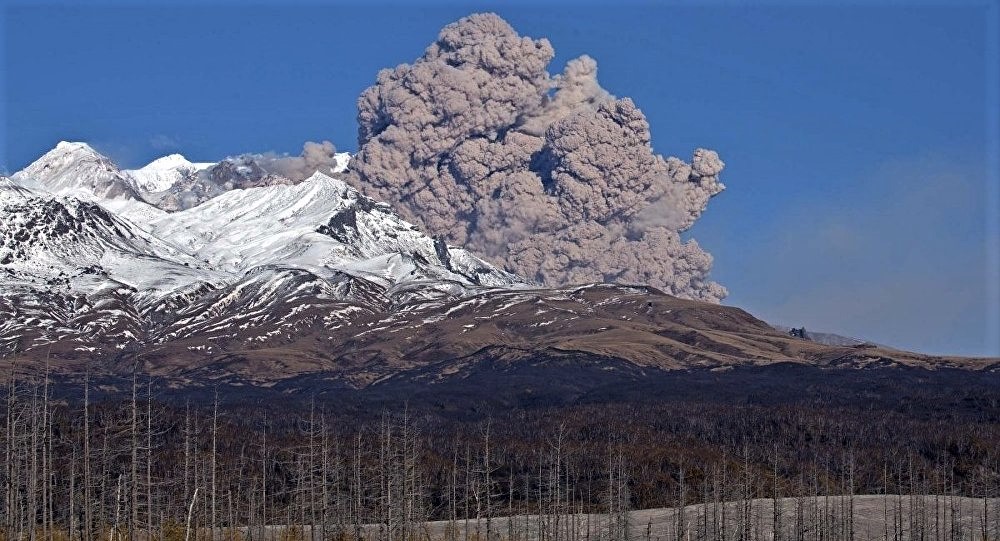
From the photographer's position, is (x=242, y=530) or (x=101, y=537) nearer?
(x=101, y=537)

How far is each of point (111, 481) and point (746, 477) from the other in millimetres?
68446

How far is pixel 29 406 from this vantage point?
118 meters

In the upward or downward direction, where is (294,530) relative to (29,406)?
downward

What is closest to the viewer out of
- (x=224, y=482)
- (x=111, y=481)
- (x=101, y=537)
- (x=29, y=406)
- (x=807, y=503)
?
(x=29, y=406)

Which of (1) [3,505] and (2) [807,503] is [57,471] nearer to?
(1) [3,505]

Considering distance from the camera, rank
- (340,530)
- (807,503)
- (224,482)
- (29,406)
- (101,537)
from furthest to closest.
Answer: (807,503) → (224,482) → (340,530) → (101,537) → (29,406)

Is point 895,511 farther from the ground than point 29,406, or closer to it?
closer to it

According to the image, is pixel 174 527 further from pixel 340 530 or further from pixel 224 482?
pixel 224 482

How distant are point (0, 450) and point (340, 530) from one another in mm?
30502

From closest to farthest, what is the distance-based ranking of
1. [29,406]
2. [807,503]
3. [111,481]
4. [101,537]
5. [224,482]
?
1. [29,406]
2. [101,537]
3. [111,481]
4. [224,482]
5. [807,503]

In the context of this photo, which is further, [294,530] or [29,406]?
[294,530]

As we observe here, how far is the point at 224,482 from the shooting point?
180500 mm

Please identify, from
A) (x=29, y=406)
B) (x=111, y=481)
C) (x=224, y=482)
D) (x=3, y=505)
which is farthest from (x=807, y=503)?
(x=29, y=406)

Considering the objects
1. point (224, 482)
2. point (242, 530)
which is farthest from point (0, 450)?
point (224, 482)
